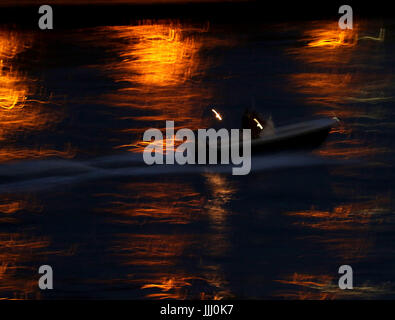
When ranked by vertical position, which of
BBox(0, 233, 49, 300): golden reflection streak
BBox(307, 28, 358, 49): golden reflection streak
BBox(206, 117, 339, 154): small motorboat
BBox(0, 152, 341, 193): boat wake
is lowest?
BBox(0, 233, 49, 300): golden reflection streak

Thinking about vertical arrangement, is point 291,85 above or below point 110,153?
above

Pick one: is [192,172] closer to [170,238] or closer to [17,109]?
[170,238]

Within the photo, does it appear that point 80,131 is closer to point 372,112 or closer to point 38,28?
point 372,112

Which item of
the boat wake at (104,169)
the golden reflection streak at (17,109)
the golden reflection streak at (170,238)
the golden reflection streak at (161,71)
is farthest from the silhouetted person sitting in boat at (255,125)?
the golden reflection streak at (17,109)

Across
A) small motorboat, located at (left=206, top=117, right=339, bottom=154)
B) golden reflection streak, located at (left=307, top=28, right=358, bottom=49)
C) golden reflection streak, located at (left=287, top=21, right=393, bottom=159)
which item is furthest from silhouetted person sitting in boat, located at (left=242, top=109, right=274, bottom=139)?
golden reflection streak, located at (left=307, top=28, right=358, bottom=49)

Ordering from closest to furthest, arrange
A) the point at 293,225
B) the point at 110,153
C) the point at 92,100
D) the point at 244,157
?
1. the point at 293,225
2. the point at 244,157
3. the point at 110,153
4. the point at 92,100

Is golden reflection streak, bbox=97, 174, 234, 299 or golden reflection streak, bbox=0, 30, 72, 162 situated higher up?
golden reflection streak, bbox=0, 30, 72, 162

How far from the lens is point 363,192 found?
64.3 feet

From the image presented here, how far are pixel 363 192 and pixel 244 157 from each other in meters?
3.08

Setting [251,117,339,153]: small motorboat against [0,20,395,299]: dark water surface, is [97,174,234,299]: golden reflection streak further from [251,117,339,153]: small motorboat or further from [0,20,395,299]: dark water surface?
[251,117,339,153]: small motorboat

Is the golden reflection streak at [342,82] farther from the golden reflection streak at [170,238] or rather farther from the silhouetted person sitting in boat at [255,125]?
the golden reflection streak at [170,238]

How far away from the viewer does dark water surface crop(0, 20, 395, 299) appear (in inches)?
618

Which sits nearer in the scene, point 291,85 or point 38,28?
point 291,85

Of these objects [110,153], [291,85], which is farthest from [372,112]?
[110,153]
